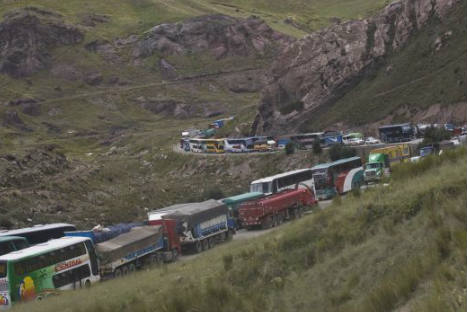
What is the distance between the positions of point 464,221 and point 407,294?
2.53 m

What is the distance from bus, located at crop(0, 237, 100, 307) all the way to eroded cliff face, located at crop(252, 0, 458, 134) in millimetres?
73808

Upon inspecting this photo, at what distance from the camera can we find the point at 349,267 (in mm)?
16109

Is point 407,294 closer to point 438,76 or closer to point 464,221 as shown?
point 464,221

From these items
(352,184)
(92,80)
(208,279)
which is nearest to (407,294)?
(208,279)

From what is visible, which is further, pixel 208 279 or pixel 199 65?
pixel 199 65

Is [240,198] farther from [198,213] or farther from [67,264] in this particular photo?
[67,264]

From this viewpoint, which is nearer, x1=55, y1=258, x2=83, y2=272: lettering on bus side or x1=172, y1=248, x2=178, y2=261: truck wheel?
x1=55, y1=258, x2=83, y2=272: lettering on bus side

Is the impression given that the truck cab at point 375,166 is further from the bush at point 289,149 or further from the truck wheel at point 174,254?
the bush at point 289,149

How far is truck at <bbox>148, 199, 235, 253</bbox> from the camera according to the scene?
128 feet

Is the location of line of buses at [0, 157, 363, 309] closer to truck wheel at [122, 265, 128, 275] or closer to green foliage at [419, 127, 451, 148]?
truck wheel at [122, 265, 128, 275]

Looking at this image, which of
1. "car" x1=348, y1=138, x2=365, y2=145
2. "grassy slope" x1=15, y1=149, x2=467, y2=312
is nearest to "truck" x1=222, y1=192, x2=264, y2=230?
"grassy slope" x1=15, y1=149, x2=467, y2=312

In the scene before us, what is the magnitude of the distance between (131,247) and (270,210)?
459 inches

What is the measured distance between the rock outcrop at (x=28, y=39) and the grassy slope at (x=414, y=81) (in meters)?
111

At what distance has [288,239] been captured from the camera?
20.6 m
